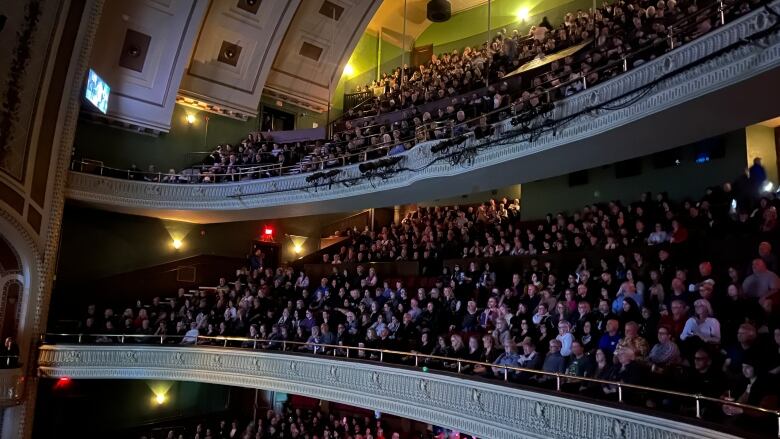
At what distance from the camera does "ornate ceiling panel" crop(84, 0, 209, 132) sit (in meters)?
14.0

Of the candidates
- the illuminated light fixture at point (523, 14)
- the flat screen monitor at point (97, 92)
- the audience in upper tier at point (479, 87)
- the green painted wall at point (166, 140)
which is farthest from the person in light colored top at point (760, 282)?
the green painted wall at point (166, 140)

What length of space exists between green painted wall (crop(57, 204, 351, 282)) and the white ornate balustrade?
0.95m

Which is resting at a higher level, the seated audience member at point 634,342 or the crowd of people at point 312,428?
the seated audience member at point 634,342

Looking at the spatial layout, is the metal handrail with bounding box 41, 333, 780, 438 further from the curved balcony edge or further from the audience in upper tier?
the audience in upper tier

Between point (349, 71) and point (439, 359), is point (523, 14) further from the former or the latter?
point (439, 359)

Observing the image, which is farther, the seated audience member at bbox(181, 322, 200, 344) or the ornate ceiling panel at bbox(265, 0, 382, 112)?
the ornate ceiling panel at bbox(265, 0, 382, 112)

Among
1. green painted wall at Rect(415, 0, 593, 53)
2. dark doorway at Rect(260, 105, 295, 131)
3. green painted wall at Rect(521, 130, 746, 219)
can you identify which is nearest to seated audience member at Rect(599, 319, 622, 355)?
green painted wall at Rect(521, 130, 746, 219)

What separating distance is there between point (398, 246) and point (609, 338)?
683cm

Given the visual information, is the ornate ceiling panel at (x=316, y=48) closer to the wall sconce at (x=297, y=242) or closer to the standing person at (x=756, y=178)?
the wall sconce at (x=297, y=242)

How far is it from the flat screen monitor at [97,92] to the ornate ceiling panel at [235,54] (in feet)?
7.36

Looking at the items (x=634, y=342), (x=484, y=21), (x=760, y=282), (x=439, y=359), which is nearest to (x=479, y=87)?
(x=484, y=21)

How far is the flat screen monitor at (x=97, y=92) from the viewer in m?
12.9

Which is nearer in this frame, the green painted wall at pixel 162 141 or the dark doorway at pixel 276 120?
the green painted wall at pixel 162 141

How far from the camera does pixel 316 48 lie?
56.9 ft
